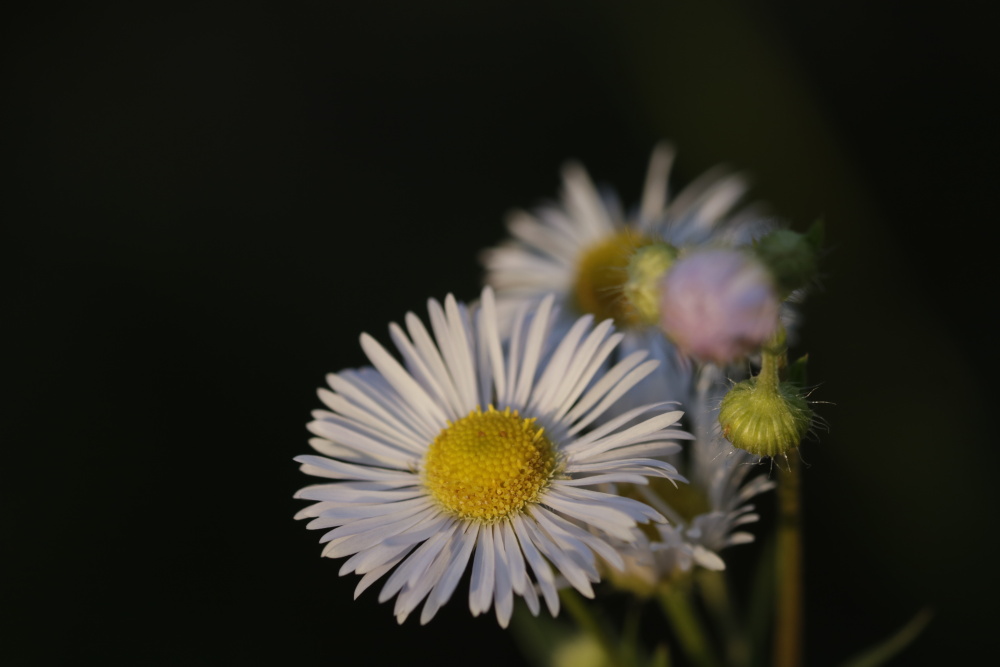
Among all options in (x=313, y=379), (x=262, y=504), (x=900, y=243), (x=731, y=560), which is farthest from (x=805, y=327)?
(x=262, y=504)

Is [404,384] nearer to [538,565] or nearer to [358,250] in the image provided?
[538,565]

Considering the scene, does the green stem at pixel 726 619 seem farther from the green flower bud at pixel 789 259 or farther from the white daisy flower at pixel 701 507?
the green flower bud at pixel 789 259

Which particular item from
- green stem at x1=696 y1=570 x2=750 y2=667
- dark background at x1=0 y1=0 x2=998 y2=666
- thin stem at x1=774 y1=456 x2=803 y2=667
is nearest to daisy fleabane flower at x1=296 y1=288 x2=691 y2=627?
thin stem at x1=774 y1=456 x2=803 y2=667

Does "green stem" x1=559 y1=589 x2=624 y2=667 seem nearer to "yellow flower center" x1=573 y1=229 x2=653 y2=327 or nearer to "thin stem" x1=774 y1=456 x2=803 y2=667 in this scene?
"thin stem" x1=774 y1=456 x2=803 y2=667

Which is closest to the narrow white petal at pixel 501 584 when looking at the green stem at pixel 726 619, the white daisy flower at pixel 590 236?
the green stem at pixel 726 619

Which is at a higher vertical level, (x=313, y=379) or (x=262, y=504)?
(x=313, y=379)

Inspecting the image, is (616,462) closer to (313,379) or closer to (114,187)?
(313,379)

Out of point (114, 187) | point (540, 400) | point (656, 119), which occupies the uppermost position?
point (114, 187)
